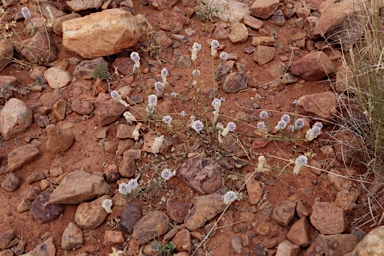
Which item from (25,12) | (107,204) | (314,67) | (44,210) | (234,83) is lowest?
(44,210)

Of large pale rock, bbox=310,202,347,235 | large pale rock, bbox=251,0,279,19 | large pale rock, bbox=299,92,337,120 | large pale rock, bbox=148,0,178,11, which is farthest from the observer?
large pale rock, bbox=148,0,178,11

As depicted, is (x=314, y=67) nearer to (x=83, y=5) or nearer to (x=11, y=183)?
(x=83, y=5)

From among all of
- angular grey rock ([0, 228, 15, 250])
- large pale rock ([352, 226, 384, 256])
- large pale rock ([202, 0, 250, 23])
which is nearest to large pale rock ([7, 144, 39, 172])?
A: angular grey rock ([0, 228, 15, 250])

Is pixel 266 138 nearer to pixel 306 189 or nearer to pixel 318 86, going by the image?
pixel 306 189

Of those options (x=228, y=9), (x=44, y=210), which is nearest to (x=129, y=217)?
Answer: (x=44, y=210)

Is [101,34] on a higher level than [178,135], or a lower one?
higher

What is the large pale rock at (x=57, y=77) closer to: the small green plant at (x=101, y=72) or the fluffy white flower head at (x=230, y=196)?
the small green plant at (x=101, y=72)

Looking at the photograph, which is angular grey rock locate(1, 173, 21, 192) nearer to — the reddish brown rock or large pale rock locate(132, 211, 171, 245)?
large pale rock locate(132, 211, 171, 245)
